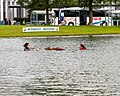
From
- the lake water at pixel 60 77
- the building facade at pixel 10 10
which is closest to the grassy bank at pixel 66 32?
the lake water at pixel 60 77

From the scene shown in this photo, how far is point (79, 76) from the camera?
79.7 ft

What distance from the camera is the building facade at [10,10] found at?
Answer: 13602 centimetres

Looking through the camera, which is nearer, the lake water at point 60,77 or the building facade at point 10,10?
the lake water at point 60,77

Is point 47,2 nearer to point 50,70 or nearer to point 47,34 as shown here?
point 47,34

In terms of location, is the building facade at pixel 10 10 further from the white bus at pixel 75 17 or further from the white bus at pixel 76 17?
the white bus at pixel 75 17

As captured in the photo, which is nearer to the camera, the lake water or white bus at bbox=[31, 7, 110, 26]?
the lake water

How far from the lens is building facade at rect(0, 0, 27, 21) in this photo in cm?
13602

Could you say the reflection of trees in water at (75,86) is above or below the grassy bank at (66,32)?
above

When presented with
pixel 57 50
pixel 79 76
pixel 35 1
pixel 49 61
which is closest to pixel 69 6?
pixel 35 1

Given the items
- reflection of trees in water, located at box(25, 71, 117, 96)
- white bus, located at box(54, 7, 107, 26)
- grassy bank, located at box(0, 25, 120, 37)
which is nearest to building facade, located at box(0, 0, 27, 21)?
white bus, located at box(54, 7, 107, 26)

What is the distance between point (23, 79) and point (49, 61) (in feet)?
29.4

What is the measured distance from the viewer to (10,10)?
477 ft

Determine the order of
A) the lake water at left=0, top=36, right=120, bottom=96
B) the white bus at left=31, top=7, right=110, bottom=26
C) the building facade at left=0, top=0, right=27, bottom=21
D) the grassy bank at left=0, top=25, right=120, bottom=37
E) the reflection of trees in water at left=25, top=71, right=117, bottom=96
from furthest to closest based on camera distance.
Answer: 1. the building facade at left=0, top=0, right=27, bottom=21
2. the white bus at left=31, top=7, right=110, bottom=26
3. the grassy bank at left=0, top=25, right=120, bottom=37
4. the lake water at left=0, top=36, right=120, bottom=96
5. the reflection of trees in water at left=25, top=71, right=117, bottom=96

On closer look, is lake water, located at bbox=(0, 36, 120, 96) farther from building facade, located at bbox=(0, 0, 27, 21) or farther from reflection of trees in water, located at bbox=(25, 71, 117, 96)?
building facade, located at bbox=(0, 0, 27, 21)
